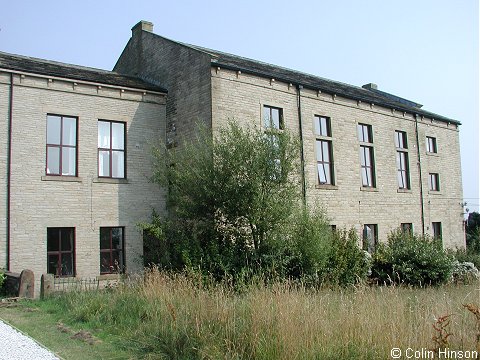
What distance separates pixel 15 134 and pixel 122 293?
8.24m

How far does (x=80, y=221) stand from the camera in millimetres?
16266

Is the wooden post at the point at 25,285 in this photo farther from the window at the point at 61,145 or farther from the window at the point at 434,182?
the window at the point at 434,182

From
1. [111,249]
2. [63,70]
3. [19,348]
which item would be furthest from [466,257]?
[19,348]

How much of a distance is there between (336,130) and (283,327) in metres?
16.4

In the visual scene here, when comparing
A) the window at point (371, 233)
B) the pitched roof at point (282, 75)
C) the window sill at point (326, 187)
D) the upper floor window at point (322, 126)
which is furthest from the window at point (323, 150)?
the window at point (371, 233)

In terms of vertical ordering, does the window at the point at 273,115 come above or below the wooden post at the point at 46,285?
above

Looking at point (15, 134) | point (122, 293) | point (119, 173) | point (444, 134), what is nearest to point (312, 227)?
point (122, 293)

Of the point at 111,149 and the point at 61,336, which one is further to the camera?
the point at 111,149

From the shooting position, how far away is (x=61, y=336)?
8.31 metres

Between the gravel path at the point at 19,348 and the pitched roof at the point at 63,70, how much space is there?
10.3 m

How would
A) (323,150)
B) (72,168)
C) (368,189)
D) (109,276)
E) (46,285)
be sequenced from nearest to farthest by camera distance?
(46,285)
(109,276)
(72,168)
(323,150)
(368,189)

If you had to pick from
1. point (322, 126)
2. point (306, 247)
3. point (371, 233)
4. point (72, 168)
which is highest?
point (322, 126)

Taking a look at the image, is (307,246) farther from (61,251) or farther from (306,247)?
(61,251)

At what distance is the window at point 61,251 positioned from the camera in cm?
1562
